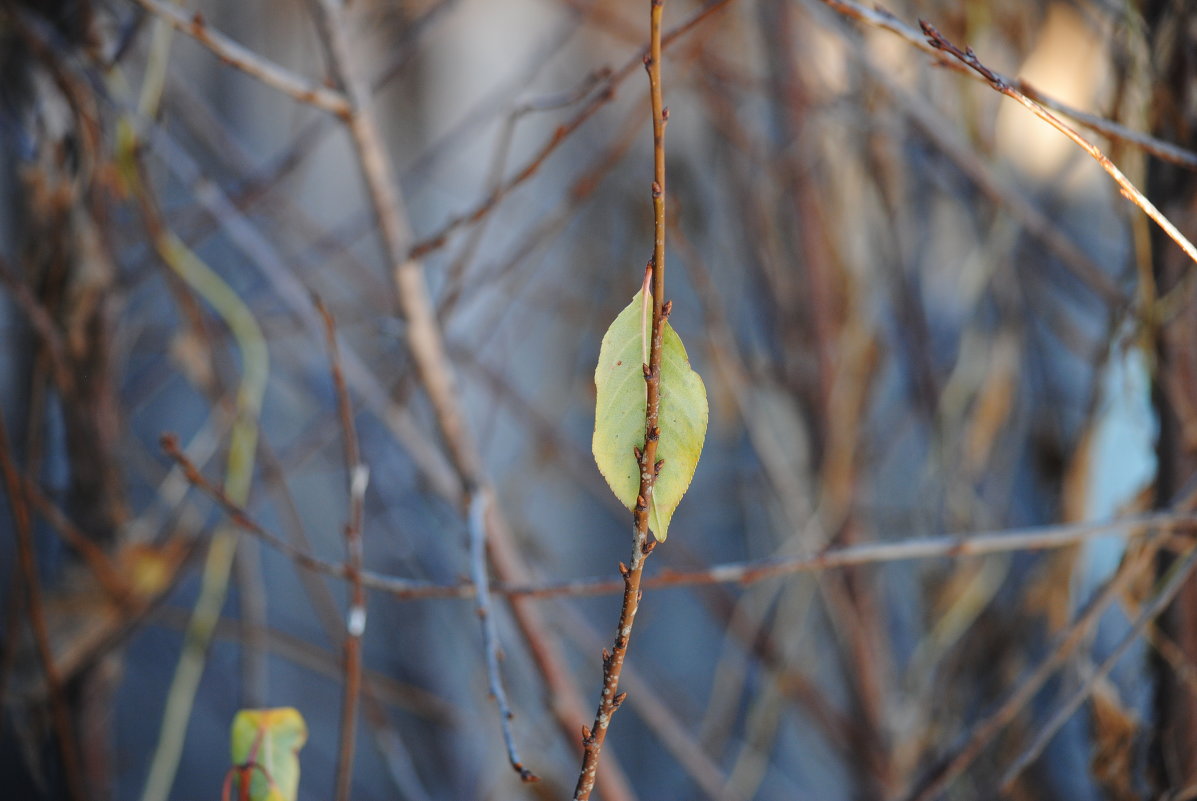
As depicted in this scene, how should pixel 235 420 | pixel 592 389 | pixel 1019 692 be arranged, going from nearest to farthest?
pixel 1019 692 < pixel 235 420 < pixel 592 389

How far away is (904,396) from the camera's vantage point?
128 cm

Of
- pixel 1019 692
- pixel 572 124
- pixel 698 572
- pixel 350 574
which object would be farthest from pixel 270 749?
pixel 1019 692

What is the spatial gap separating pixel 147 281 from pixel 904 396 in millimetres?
1231

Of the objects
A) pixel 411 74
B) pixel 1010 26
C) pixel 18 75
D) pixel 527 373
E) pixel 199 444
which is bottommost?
pixel 199 444

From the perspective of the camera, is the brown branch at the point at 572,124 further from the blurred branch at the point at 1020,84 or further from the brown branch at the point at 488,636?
the brown branch at the point at 488,636

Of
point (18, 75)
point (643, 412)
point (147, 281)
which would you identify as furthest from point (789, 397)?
point (147, 281)

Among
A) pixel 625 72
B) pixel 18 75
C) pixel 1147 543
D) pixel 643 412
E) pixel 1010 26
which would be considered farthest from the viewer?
pixel 1010 26

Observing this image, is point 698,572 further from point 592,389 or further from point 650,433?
point 592,389

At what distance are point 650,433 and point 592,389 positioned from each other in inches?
36.7

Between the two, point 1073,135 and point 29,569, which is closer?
point 1073,135

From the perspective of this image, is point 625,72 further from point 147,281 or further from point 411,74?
point 147,281

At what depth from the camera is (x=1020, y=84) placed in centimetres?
40

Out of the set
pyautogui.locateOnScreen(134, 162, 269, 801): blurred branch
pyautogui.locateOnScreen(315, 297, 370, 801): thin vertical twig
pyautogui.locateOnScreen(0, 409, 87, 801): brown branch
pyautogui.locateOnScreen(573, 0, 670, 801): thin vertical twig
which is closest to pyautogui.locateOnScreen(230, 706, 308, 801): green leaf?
pyautogui.locateOnScreen(315, 297, 370, 801): thin vertical twig

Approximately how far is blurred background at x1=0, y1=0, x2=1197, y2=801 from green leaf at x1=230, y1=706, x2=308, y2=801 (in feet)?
0.20
